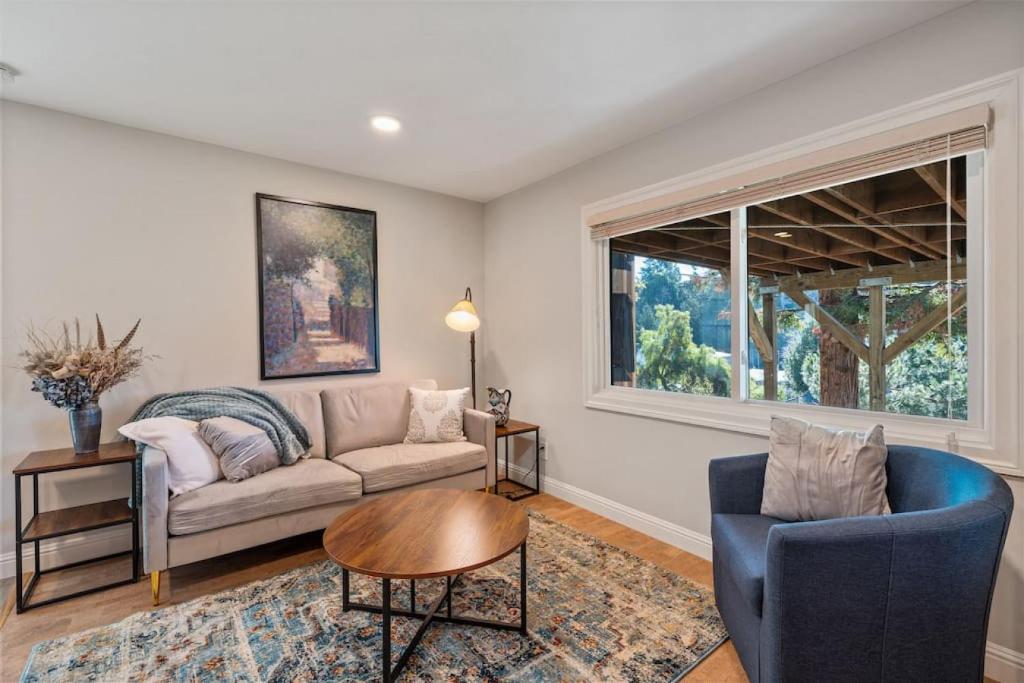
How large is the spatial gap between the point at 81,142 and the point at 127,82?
649 mm

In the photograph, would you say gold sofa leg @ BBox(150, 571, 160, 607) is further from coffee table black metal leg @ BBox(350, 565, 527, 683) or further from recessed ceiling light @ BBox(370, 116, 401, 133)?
recessed ceiling light @ BBox(370, 116, 401, 133)

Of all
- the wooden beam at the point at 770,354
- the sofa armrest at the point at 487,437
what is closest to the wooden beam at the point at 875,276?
the wooden beam at the point at 770,354

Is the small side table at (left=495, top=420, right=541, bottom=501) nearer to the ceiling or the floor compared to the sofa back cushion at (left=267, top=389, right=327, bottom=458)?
nearer to the floor

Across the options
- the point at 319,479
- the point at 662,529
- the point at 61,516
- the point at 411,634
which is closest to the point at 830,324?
the point at 662,529

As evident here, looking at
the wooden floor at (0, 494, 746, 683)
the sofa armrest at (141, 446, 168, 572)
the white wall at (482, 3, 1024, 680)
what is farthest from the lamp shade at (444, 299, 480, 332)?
the sofa armrest at (141, 446, 168, 572)

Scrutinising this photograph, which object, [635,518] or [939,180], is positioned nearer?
[939,180]

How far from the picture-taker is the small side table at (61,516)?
2131mm

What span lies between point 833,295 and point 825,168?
0.59 meters

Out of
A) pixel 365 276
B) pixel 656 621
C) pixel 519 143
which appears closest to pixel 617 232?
pixel 519 143

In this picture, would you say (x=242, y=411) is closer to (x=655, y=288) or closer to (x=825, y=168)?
(x=655, y=288)

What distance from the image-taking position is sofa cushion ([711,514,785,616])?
1.47m

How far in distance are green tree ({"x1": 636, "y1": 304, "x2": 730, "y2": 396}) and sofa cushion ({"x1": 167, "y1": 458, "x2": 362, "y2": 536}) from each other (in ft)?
6.44

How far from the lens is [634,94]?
2.40 metres

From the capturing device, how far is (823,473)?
1.79 meters
